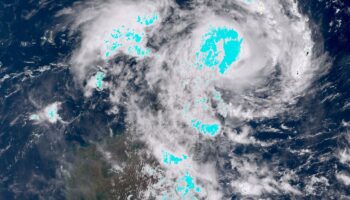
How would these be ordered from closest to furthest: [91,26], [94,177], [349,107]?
1. [349,107]
2. [94,177]
3. [91,26]

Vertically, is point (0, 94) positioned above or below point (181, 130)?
below

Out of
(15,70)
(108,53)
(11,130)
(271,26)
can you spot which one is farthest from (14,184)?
(271,26)

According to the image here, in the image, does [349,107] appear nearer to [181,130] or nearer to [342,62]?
[342,62]

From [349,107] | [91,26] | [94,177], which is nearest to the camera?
[349,107]

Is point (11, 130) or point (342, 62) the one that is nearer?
point (342, 62)

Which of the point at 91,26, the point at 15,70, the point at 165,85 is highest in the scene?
the point at 91,26

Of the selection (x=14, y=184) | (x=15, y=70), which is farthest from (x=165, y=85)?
(x=14, y=184)

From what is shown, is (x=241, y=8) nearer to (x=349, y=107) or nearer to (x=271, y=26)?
(x=271, y=26)
